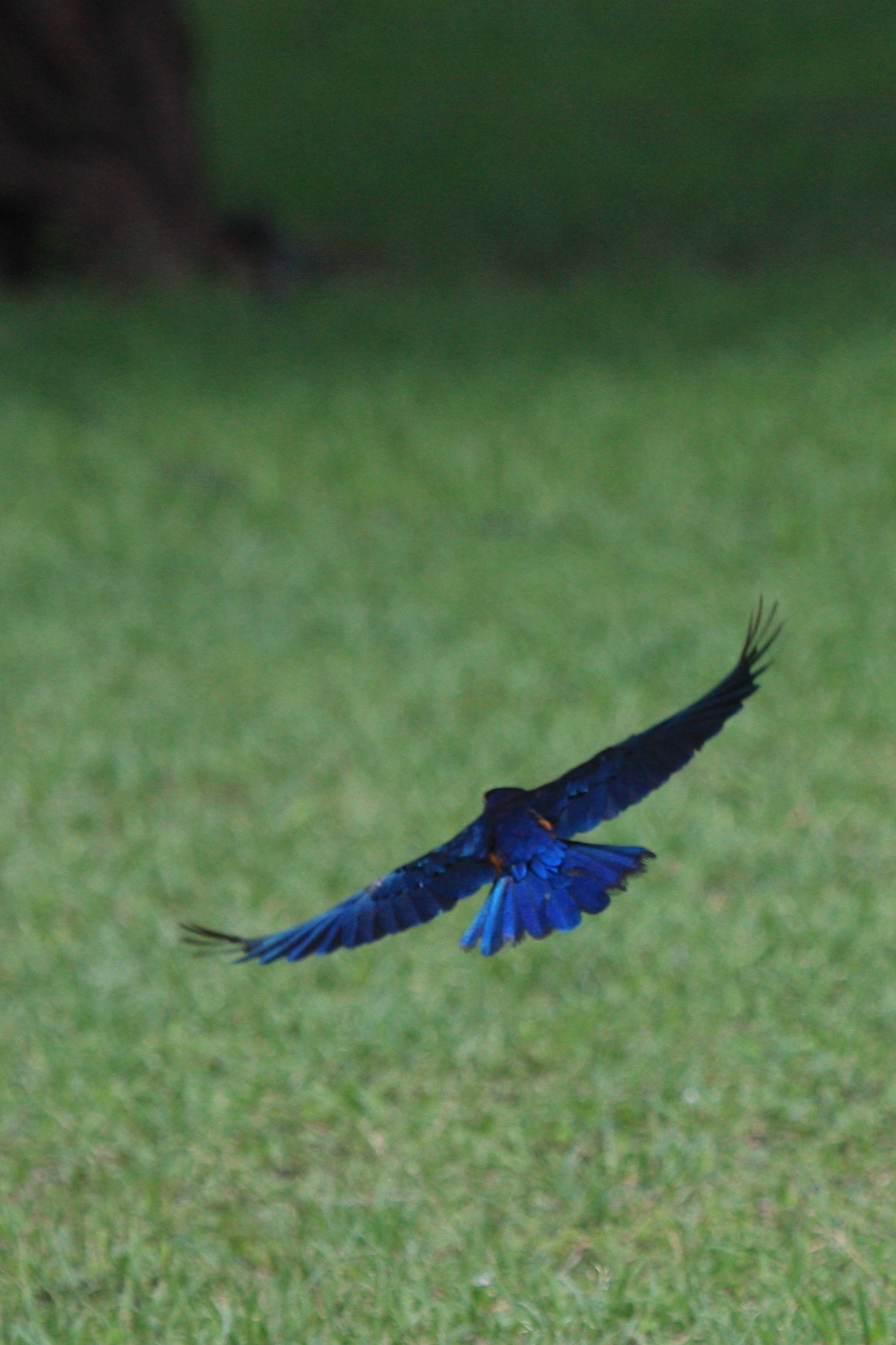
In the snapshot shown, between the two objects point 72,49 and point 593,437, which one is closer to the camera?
point 593,437

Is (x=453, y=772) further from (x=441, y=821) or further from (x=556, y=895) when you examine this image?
(x=556, y=895)

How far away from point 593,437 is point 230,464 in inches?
56.7

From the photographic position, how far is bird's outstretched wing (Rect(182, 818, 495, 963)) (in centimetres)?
187

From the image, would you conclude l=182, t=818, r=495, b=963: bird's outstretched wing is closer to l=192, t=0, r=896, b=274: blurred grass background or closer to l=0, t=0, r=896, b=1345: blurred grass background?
l=0, t=0, r=896, b=1345: blurred grass background

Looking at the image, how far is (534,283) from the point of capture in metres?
9.12

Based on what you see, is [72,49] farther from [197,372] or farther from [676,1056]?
[676,1056]

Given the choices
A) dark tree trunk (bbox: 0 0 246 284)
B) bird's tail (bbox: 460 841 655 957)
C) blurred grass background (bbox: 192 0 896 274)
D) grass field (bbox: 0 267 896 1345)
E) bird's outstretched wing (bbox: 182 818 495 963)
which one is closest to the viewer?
bird's tail (bbox: 460 841 655 957)

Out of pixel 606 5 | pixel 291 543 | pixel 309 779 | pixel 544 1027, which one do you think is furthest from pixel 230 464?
pixel 606 5

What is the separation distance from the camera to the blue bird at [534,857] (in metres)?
1.81

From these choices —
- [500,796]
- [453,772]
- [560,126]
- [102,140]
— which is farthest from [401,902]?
[560,126]

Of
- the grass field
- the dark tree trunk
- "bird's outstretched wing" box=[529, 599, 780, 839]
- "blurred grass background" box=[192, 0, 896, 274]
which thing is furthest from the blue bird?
the dark tree trunk

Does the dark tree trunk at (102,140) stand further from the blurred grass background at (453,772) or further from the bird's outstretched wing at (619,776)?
the bird's outstretched wing at (619,776)

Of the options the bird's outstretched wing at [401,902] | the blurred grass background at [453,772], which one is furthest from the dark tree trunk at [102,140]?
the bird's outstretched wing at [401,902]

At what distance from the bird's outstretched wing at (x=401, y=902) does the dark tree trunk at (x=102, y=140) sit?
7813 mm
